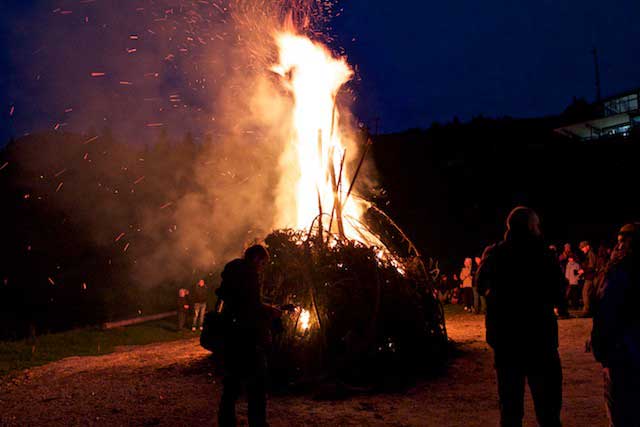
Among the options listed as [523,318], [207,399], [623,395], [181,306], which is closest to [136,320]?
[181,306]

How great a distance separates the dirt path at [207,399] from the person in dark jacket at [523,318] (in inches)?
57.7

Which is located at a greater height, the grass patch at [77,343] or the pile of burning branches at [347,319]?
the pile of burning branches at [347,319]

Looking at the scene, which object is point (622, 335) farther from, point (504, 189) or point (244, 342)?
point (504, 189)

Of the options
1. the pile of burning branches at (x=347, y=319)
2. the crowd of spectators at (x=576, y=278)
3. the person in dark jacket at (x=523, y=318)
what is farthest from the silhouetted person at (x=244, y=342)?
the crowd of spectators at (x=576, y=278)

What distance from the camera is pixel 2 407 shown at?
5930 millimetres

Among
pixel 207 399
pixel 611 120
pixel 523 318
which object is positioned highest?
pixel 611 120

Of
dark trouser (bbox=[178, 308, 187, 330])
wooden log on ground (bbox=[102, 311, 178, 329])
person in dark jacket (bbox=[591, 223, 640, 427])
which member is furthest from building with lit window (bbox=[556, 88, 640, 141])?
person in dark jacket (bbox=[591, 223, 640, 427])

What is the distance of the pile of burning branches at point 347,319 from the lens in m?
6.40

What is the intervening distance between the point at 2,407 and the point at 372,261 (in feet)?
15.9

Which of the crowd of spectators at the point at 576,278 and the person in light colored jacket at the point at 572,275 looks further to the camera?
the person in light colored jacket at the point at 572,275

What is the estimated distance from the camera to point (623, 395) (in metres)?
2.79

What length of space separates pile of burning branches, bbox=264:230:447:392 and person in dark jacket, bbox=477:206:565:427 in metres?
2.97

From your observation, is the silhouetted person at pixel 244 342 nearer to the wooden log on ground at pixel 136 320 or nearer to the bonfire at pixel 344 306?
the bonfire at pixel 344 306

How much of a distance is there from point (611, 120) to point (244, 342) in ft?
120
